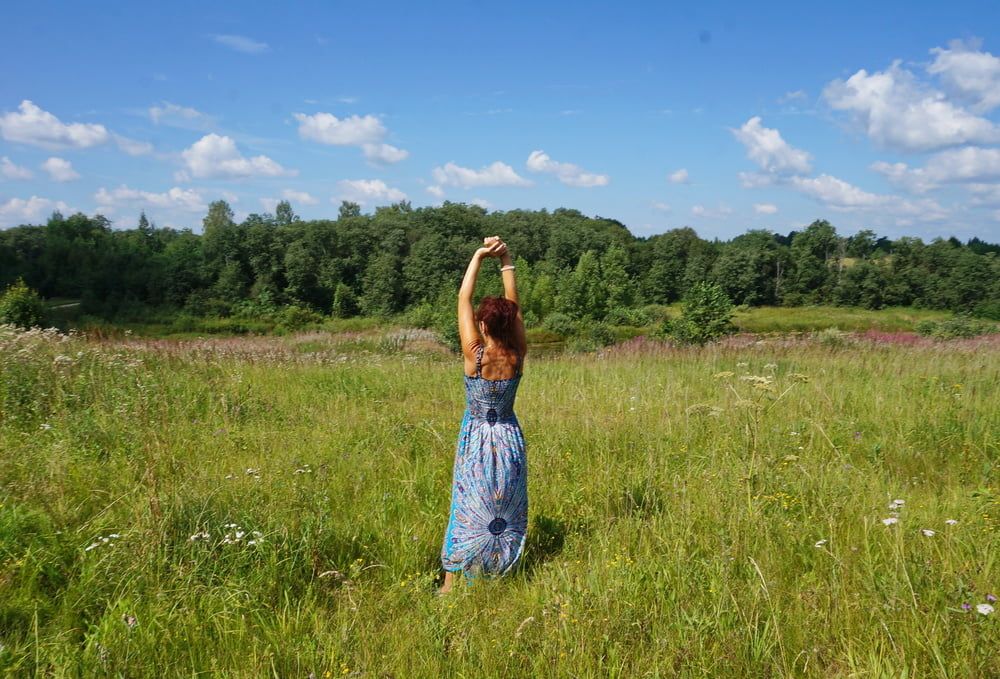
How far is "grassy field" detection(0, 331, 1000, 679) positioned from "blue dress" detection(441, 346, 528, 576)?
0.58 feet

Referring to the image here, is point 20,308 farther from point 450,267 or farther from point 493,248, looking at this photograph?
point 450,267

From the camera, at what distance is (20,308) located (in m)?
20.2

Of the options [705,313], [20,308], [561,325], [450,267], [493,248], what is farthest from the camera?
[450,267]

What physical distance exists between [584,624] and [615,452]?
277 centimetres

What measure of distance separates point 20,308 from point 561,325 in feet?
95.2

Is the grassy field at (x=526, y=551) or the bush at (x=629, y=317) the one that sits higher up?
the grassy field at (x=526, y=551)

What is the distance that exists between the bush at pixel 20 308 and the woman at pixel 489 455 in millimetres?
20827

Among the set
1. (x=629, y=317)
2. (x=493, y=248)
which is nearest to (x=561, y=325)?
(x=629, y=317)

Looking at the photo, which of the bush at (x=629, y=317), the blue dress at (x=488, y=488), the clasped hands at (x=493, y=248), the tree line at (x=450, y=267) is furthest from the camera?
the tree line at (x=450, y=267)

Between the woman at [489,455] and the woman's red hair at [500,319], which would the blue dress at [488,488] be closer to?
the woman at [489,455]

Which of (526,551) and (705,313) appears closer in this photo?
(526,551)

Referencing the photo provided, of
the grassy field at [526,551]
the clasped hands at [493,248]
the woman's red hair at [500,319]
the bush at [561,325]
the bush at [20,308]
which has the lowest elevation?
the bush at [561,325]

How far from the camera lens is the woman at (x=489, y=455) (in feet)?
11.2

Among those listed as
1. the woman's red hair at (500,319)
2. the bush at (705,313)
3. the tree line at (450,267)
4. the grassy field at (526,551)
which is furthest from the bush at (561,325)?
the woman's red hair at (500,319)
